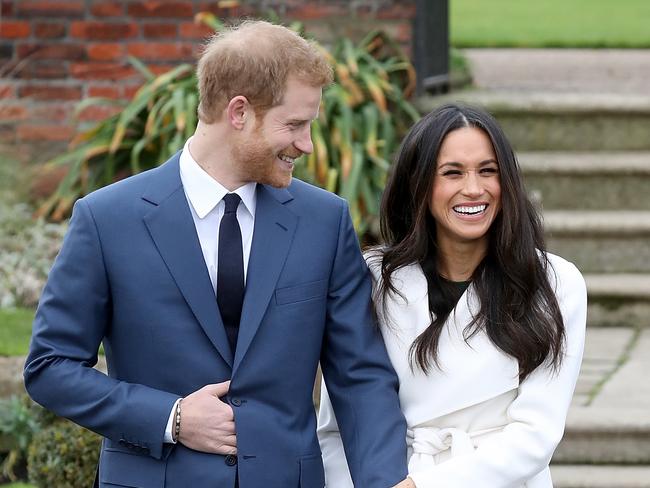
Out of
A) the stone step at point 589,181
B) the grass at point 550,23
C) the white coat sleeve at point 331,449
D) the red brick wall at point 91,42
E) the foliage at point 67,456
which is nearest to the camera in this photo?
the white coat sleeve at point 331,449

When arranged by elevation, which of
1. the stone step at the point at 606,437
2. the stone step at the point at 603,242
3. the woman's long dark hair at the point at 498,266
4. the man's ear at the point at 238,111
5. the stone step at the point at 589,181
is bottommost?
the stone step at the point at 606,437

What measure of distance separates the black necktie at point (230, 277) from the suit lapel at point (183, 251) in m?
0.04

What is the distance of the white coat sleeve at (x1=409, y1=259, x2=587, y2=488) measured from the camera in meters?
3.13

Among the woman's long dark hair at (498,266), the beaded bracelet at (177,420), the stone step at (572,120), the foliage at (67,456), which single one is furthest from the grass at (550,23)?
the beaded bracelet at (177,420)

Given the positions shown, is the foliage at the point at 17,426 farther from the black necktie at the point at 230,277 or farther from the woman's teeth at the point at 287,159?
the woman's teeth at the point at 287,159

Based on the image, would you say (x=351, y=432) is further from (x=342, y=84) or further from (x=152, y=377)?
(x=342, y=84)

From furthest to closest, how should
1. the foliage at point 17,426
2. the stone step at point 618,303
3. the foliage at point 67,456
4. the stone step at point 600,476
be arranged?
the stone step at point 618,303 → the foliage at point 17,426 → the stone step at point 600,476 → the foliage at point 67,456

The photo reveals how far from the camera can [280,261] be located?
10.4ft

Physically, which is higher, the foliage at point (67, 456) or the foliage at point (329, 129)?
the foliage at point (329, 129)

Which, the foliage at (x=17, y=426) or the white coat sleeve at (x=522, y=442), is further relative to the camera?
the foliage at (x=17, y=426)

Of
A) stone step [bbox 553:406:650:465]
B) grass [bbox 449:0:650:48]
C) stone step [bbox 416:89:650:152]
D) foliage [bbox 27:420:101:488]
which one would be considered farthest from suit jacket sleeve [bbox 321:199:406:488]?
grass [bbox 449:0:650:48]

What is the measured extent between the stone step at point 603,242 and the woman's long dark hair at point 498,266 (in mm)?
3584

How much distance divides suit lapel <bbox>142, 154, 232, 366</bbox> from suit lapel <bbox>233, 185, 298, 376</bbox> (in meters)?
0.06

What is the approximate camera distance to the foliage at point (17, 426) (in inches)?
203
